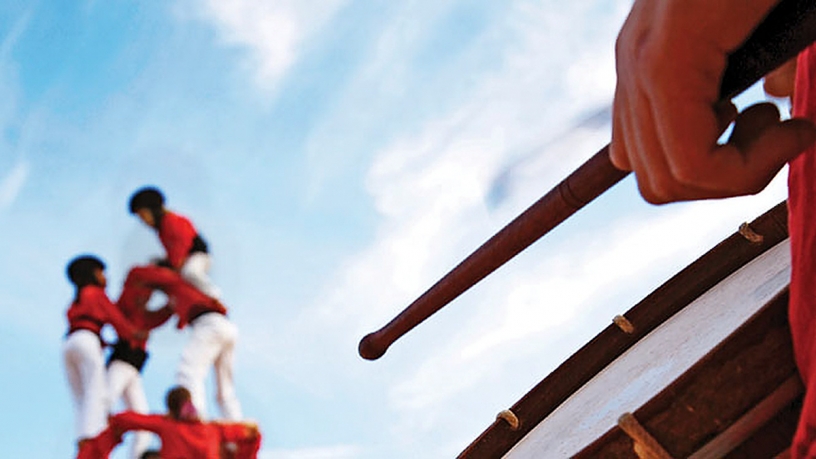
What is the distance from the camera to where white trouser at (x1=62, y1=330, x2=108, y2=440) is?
5059 millimetres

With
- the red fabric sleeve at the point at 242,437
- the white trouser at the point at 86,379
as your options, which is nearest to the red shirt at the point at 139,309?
the white trouser at the point at 86,379

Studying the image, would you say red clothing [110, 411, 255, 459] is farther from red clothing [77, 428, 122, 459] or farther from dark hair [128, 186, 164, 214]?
dark hair [128, 186, 164, 214]

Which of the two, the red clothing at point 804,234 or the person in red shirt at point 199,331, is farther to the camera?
the person in red shirt at point 199,331

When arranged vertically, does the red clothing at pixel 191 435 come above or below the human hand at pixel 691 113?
above

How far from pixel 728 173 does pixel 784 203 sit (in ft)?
2.57

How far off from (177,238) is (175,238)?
0.4 inches

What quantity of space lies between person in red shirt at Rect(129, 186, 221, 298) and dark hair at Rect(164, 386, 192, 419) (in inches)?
23.0

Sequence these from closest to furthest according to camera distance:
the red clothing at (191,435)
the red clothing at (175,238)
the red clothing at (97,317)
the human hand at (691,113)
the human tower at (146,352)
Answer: the human hand at (691,113) → the red clothing at (191,435) → the human tower at (146,352) → the red clothing at (175,238) → the red clothing at (97,317)

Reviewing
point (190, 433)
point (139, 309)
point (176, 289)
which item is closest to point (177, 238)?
point (176, 289)

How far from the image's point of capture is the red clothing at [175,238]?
5.22 meters

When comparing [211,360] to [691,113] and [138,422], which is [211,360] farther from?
[691,113]

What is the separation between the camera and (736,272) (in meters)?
1.25

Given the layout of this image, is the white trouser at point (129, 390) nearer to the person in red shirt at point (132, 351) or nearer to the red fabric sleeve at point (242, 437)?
the person in red shirt at point (132, 351)

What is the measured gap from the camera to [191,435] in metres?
4.69
